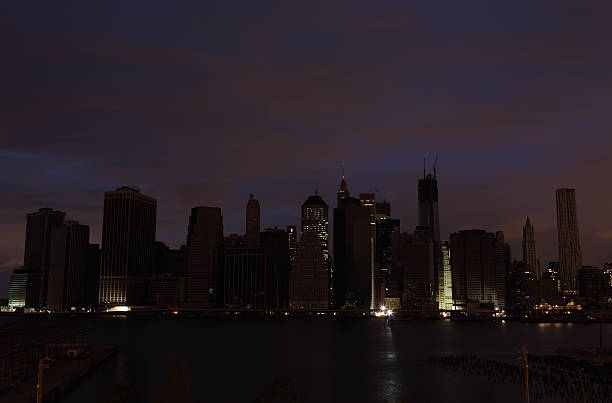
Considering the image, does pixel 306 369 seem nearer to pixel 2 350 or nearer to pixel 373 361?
A: pixel 373 361

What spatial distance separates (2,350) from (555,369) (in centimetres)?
8102

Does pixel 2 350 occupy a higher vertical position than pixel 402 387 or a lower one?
higher

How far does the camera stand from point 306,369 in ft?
344

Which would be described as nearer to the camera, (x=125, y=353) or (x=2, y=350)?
(x=2, y=350)

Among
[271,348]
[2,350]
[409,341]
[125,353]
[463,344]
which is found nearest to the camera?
[2,350]

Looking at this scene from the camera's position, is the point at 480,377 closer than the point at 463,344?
Yes

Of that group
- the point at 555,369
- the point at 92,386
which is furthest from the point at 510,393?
the point at 92,386

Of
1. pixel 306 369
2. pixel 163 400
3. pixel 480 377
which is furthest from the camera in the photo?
pixel 306 369

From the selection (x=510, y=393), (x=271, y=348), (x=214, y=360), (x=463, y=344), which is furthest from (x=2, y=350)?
(x=463, y=344)

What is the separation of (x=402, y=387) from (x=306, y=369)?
23417 millimetres

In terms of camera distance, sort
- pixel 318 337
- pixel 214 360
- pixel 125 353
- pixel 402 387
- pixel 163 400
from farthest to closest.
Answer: pixel 318 337, pixel 125 353, pixel 214 360, pixel 402 387, pixel 163 400

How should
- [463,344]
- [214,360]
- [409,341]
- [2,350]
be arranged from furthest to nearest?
[409,341]
[463,344]
[214,360]
[2,350]

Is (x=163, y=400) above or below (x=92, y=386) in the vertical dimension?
above

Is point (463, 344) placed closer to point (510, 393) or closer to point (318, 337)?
point (318, 337)
